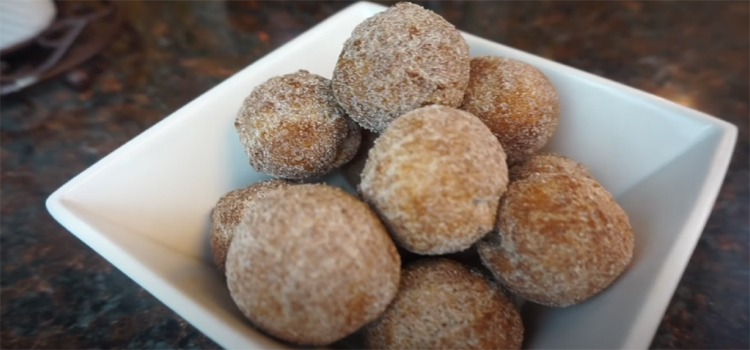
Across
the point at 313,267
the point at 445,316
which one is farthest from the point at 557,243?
the point at 313,267

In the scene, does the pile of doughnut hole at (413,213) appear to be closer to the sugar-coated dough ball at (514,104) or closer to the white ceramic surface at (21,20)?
the sugar-coated dough ball at (514,104)

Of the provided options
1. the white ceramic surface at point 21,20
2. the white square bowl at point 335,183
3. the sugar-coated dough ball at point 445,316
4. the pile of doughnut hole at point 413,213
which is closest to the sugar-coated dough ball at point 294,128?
the pile of doughnut hole at point 413,213

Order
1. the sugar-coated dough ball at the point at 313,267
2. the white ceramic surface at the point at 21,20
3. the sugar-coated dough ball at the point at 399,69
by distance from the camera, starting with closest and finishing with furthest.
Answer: the sugar-coated dough ball at the point at 313,267, the sugar-coated dough ball at the point at 399,69, the white ceramic surface at the point at 21,20

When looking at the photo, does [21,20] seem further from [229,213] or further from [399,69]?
[399,69]

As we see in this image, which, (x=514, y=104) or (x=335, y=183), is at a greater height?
(x=514, y=104)

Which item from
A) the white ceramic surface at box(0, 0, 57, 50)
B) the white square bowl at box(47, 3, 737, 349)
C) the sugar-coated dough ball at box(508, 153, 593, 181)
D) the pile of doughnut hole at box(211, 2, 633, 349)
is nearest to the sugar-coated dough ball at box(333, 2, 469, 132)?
the pile of doughnut hole at box(211, 2, 633, 349)

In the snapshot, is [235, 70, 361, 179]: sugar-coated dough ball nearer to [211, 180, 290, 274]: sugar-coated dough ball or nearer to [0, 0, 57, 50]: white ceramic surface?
[211, 180, 290, 274]: sugar-coated dough ball
